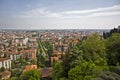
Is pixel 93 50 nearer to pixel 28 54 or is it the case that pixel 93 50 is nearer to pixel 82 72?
pixel 82 72

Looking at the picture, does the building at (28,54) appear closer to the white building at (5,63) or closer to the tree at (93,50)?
the white building at (5,63)

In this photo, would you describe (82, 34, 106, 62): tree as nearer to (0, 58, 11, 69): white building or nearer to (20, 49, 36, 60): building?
(0, 58, 11, 69): white building

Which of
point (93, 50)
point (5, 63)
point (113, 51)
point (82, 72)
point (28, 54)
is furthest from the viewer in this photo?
point (28, 54)

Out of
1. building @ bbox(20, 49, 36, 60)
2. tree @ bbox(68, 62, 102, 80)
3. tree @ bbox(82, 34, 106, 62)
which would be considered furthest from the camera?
building @ bbox(20, 49, 36, 60)

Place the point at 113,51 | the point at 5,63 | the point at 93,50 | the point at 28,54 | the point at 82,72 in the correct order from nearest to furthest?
the point at 82,72 → the point at 93,50 → the point at 113,51 → the point at 5,63 → the point at 28,54

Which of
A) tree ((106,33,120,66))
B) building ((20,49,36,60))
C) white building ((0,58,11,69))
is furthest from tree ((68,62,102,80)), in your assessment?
building ((20,49,36,60))

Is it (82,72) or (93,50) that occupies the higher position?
(93,50)

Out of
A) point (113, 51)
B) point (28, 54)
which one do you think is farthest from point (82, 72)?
point (28, 54)

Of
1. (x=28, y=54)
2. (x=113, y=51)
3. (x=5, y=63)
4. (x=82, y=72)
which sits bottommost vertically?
(x=5, y=63)

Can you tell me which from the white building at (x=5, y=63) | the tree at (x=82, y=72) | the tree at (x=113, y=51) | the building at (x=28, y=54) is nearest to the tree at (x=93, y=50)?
the tree at (x=113, y=51)

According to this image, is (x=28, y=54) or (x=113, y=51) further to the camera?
(x=28, y=54)

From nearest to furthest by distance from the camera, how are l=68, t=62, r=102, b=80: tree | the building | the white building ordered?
1. l=68, t=62, r=102, b=80: tree
2. the white building
3. the building
